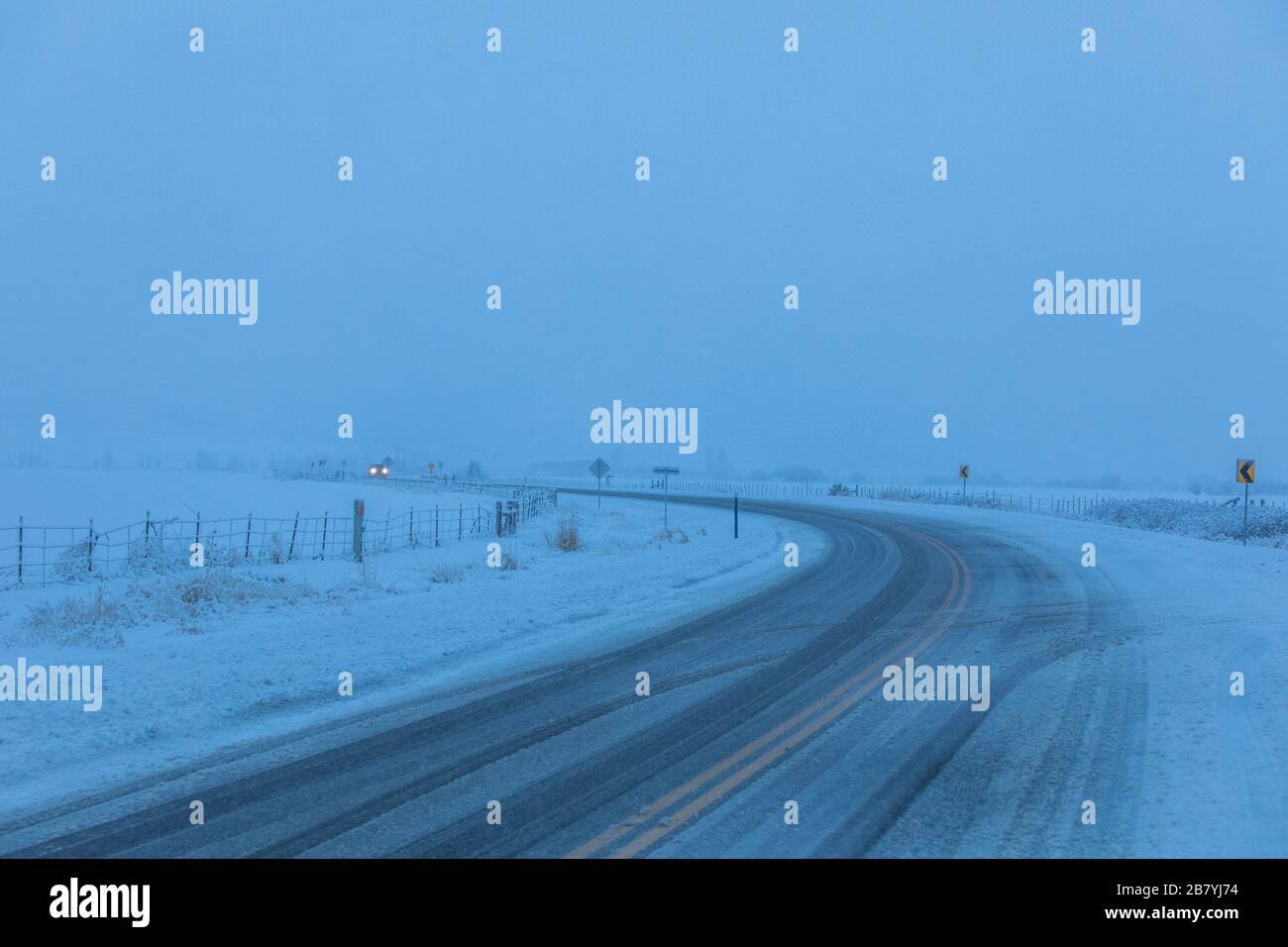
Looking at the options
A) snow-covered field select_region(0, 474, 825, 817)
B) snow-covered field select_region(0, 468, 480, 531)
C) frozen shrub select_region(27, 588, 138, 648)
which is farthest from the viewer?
snow-covered field select_region(0, 468, 480, 531)

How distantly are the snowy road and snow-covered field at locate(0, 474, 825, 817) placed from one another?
91 cm

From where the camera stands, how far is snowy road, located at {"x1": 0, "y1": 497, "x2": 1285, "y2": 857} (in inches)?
210

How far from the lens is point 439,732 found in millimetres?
7812

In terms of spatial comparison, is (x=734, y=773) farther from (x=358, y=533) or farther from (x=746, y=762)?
(x=358, y=533)

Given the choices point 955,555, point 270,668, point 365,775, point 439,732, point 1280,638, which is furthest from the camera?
point 955,555

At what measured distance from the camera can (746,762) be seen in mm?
6793

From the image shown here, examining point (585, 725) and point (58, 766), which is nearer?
point (58, 766)

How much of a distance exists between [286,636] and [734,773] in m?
7.69

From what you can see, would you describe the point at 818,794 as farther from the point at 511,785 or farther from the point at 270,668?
the point at 270,668

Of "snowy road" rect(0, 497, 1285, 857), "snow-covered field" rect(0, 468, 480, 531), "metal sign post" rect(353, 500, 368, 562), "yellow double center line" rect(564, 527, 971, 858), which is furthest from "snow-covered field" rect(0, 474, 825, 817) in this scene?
"snow-covered field" rect(0, 468, 480, 531)

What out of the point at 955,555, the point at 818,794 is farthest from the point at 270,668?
the point at 955,555

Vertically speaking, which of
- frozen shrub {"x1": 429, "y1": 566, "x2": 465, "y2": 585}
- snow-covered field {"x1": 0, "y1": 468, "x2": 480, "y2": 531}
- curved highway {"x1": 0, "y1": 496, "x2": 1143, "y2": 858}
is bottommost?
snow-covered field {"x1": 0, "y1": 468, "x2": 480, "y2": 531}

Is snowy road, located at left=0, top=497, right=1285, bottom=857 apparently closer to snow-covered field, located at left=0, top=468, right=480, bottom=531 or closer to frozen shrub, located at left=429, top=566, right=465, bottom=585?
frozen shrub, located at left=429, top=566, right=465, bottom=585

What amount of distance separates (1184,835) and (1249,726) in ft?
10.5
